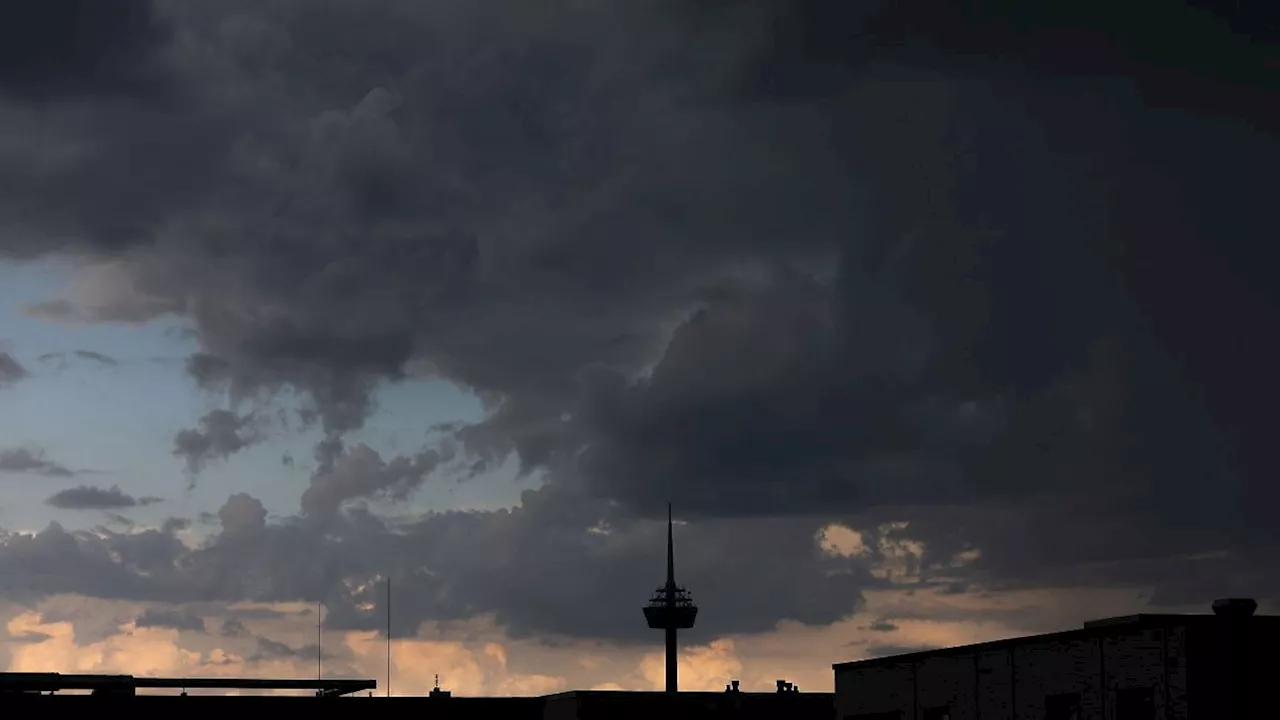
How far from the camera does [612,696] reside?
70438 millimetres

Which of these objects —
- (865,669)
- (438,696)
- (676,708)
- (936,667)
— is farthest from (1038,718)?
(438,696)

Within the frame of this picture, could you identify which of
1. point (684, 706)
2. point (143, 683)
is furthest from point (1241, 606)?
point (143, 683)

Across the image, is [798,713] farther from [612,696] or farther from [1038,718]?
[1038,718]

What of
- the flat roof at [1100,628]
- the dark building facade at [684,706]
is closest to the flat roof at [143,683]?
the dark building facade at [684,706]

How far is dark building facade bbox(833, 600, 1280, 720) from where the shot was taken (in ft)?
138

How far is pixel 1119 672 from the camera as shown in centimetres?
4462

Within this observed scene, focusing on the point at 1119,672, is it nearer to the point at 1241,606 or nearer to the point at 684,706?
the point at 1241,606

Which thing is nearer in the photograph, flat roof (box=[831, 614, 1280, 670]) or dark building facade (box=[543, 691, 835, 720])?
flat roof (box=[831, 614, 1280, 670])

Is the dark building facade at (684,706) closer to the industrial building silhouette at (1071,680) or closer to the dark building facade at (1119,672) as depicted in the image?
the industrial building silhouette at (1071,680)

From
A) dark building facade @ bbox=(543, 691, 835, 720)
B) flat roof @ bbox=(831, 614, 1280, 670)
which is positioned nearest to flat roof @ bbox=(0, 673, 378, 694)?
dark building facade @ bbox=(543, 691, 835, 720)

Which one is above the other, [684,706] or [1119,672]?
[1119,672]

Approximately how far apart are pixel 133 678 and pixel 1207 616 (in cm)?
5304

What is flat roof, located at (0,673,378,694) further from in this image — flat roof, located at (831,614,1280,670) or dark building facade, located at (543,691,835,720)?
flat roof, located at (831,614,1280,670)

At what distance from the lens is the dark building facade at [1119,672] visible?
42.0m
